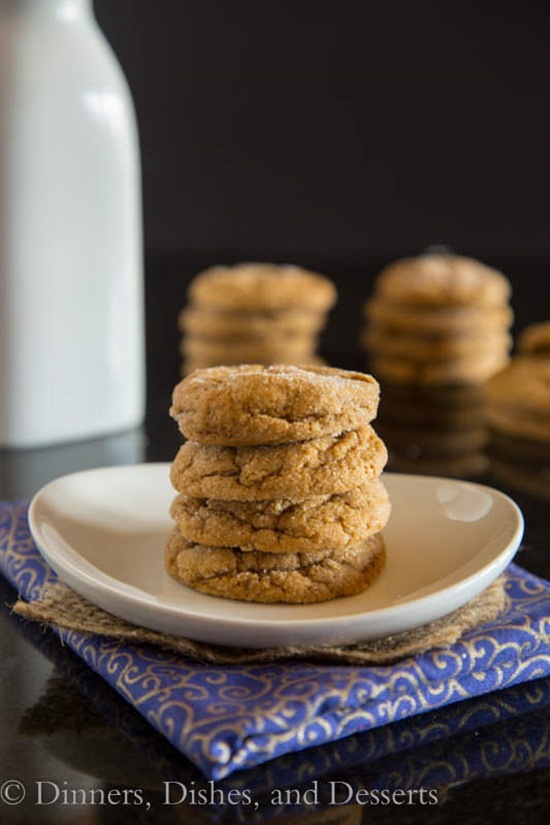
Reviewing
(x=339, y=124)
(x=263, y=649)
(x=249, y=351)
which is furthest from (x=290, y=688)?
(x=339, y=124)

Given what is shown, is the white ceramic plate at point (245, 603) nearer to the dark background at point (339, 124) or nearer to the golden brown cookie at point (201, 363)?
the golden brown cookie at point (201, 363)

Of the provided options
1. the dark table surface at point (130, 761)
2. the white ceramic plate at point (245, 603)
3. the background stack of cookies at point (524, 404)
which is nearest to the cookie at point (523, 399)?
the background stack of cookies at point (524, 404)

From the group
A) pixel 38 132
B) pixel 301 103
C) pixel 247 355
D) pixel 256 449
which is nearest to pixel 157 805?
pixel 256 449

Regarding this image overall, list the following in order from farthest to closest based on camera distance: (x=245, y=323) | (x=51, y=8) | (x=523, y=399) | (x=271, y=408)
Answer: (x=245, y=323)
(x=523, y=399)
(x=51, y=8)
(x=271, y=408)

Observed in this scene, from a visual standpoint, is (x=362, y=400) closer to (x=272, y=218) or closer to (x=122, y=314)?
(x=122, y=314)

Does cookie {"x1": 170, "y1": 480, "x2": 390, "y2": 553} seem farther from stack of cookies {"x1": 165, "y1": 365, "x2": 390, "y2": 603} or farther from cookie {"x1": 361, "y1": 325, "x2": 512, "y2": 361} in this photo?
cookie {"x1": 361, "y1": 325, "x2": 512, "y2": 361}

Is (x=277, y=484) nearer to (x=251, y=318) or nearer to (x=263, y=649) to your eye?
(x=263, y=649)
